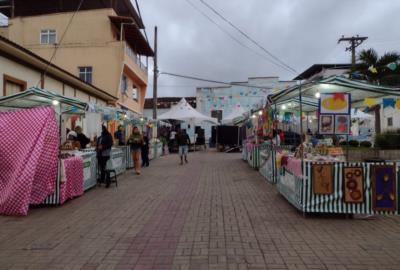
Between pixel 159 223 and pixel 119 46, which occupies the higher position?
pixel 119 46

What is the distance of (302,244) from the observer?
491 centimetres

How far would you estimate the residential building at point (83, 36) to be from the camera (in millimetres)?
22594

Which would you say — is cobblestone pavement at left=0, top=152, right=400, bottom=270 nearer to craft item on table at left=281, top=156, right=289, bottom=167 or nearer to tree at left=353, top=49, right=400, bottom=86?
craft item on table at left=281, top=156, right=289, bottom=167

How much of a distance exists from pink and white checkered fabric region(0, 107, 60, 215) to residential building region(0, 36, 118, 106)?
4215 mm

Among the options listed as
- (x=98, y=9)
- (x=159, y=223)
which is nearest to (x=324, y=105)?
(x=159, y=223)

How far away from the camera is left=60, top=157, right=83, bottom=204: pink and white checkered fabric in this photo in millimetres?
7696

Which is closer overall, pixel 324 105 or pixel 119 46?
pixel 324 105

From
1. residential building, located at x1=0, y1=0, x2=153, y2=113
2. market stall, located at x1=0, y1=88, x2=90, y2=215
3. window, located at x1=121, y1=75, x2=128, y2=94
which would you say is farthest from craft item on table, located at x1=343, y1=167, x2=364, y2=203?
window, located at x1=121, y1=75, x2=128, y2=94

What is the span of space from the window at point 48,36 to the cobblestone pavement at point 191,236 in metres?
19.1

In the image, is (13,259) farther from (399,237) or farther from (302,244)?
(399,237)

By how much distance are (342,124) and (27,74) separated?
11.1 m

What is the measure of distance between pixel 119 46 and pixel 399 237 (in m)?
20.5

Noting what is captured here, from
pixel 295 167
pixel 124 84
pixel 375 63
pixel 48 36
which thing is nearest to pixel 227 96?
pixel 124 84

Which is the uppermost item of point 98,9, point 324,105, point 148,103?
point 98,9
